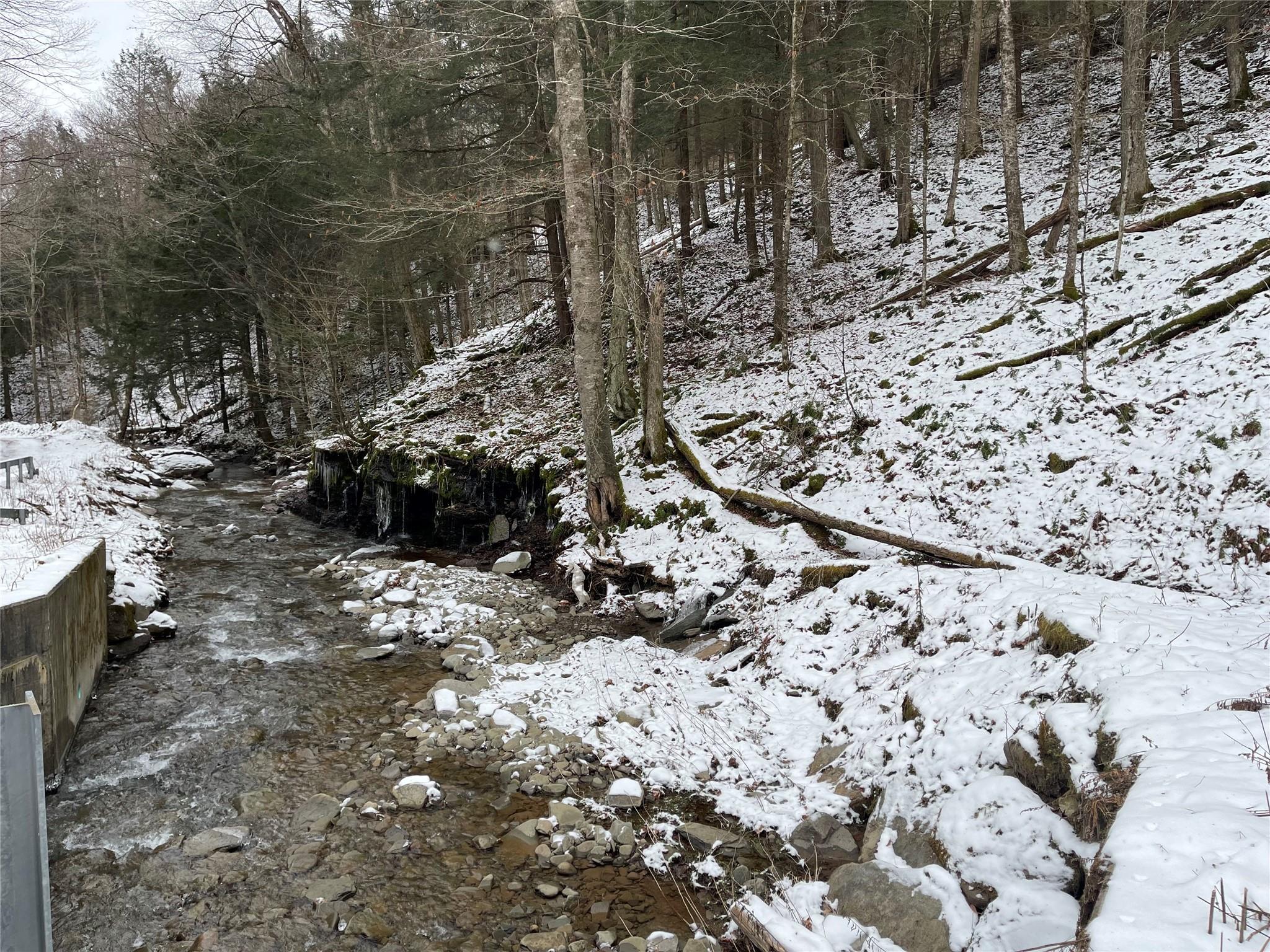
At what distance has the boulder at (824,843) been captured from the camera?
4.21 metres

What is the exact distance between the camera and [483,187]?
11969 mm

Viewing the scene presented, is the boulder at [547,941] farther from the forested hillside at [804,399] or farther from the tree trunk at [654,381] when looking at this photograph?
the tree trunk at [654,381]

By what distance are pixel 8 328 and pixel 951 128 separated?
41.3 m

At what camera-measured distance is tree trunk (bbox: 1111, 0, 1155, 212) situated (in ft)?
34.3

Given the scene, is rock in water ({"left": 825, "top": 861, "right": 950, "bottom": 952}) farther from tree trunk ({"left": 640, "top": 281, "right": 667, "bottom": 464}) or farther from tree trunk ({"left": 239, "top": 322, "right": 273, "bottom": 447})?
tree trunk ({"left": 239, "top": 322, "right": 273, "bottom": 447})

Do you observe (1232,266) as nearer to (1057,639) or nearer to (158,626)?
(1057,639)

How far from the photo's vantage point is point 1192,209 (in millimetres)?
11016

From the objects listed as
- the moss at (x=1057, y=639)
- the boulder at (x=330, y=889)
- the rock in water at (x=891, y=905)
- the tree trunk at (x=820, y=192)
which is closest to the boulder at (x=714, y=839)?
the rock in water at (x=891, y=905)

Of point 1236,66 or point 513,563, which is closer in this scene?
point 513,563

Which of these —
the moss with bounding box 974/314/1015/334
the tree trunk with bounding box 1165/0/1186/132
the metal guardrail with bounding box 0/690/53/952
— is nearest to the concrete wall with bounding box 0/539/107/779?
the metal guardrail with bounding box 0/690/53/952

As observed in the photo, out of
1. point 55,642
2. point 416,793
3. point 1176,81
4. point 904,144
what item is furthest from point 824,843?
point 1176,81

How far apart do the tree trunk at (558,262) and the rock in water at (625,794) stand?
11.2m

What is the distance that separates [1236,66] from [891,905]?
66.1 feet

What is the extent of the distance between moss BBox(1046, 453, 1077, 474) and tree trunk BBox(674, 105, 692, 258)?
406 inches
